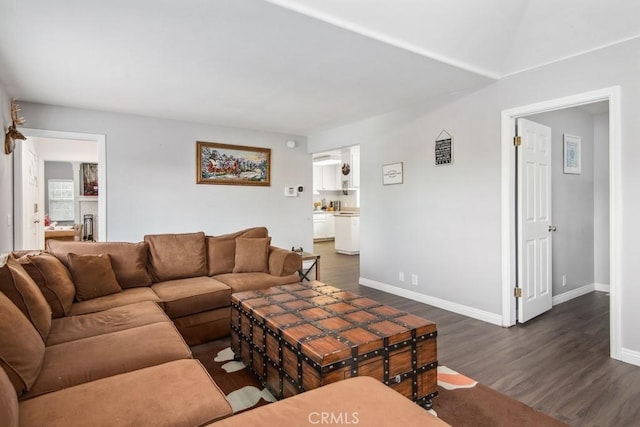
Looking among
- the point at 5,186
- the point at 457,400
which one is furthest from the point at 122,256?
the point at 457,400

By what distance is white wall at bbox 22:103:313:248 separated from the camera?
4.34m

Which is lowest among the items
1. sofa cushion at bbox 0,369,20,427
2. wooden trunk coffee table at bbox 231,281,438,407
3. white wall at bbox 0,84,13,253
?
wooden trunk coffee table at bbox 231,281,438,407

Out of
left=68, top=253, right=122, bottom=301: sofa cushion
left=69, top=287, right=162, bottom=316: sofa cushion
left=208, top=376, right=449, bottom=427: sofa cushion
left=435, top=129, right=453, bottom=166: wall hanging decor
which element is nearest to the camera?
left=208, top=376, right=449, bottom=427: sofa cushion

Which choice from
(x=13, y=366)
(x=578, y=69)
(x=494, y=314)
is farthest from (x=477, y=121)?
(x=13, y=366)

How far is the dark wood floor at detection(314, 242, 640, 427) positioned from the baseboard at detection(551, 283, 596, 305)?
0.34ft

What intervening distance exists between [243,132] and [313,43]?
3.12 m

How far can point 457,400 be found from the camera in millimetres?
2047

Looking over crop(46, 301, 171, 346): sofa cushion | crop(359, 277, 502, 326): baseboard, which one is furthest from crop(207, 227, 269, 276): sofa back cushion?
crop(359, 277, 502, 326): baseboard

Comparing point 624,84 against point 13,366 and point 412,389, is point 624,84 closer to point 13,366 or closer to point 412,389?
point 412,389

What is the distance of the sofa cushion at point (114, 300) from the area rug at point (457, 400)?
78 cm

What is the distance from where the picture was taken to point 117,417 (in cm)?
119

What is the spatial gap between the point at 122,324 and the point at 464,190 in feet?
10.7

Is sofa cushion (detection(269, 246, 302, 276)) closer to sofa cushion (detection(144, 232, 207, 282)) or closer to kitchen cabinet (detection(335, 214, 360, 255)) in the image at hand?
sofa cushion (detection(144, 232, 207, 282))

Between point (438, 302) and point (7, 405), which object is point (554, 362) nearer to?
point (438, 302)
